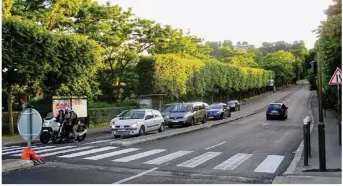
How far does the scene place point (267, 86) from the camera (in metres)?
117

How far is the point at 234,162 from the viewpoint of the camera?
44.0ft

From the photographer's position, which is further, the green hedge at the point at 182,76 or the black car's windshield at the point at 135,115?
the green hedge at the point at 182,76

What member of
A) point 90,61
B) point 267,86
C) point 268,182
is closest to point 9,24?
point 90,61

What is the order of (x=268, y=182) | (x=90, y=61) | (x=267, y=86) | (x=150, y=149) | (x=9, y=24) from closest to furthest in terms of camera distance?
1. (x=268, y=182)
2. (x=150, y=149)
3. (x=9, y=24)
4. (x=90, y=61)
5. (x=267, y=86)

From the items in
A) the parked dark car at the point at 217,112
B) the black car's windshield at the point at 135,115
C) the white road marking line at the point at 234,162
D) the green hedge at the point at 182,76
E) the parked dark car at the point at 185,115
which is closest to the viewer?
the white road marking line at the point at 234,162

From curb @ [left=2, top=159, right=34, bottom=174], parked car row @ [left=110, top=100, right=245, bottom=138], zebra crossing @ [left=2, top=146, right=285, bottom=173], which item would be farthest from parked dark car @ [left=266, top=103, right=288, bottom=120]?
curb @ [left=2, top=159, right=34, bottom=174]

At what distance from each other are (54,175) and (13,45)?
15.8 m

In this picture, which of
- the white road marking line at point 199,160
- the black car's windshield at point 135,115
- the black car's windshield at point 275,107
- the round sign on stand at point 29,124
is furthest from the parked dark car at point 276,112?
the round sign on stand at point 29,124

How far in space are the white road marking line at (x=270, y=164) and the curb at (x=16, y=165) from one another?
20.4 feet

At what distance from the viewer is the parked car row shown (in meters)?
22.9

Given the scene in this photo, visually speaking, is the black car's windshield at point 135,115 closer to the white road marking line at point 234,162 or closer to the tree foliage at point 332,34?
the white road marking line at point 234,162

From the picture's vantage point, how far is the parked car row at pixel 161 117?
2292 cm

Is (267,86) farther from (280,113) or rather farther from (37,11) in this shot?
(37,11)

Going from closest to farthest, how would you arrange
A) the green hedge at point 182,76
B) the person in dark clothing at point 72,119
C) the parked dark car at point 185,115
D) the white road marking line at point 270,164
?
the white road marking line at point 270,164 → the person in dark clothing at point 72,119 → the parked dark car at point 185,115 → the green hedge at point 182,76
